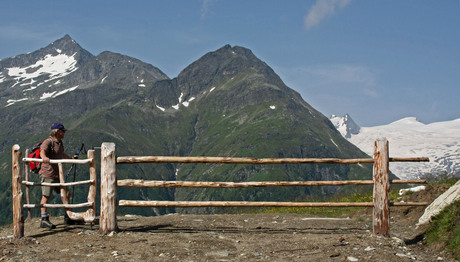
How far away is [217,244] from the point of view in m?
13.3

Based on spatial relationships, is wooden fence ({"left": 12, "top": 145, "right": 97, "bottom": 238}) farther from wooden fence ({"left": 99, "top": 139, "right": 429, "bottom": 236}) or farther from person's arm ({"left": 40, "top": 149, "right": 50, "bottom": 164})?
wooden fence ({"left": 99, "top": 139, "right": 429, "bottom": 236})

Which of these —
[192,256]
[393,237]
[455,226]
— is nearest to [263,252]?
[192,256]

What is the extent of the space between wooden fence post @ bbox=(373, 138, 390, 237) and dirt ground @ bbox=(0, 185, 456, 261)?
376 millimetres

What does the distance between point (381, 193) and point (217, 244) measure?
5.41 metres

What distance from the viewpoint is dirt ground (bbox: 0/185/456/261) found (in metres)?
12.0

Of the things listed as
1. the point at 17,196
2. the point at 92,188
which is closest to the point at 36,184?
the point at 17,196

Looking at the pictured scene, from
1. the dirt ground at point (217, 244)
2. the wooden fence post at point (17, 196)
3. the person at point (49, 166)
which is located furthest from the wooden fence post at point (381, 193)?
the wooden fence post at point (17, 196)

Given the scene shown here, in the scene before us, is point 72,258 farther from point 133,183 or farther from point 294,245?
point 294,245

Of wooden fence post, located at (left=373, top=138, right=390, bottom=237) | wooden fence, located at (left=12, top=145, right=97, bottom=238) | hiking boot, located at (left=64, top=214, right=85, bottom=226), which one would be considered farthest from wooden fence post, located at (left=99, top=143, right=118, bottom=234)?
wooden fence post, located at (left=373, top=138, right=390, bottom=237)

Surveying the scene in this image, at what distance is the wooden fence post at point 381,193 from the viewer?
47.3 feet

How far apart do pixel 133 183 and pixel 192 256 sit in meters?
3.47

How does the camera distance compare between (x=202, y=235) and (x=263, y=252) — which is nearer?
(x=263, y=252)

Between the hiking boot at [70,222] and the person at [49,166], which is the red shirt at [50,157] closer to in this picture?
the person at [49,166]

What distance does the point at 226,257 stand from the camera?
39.9 feet
